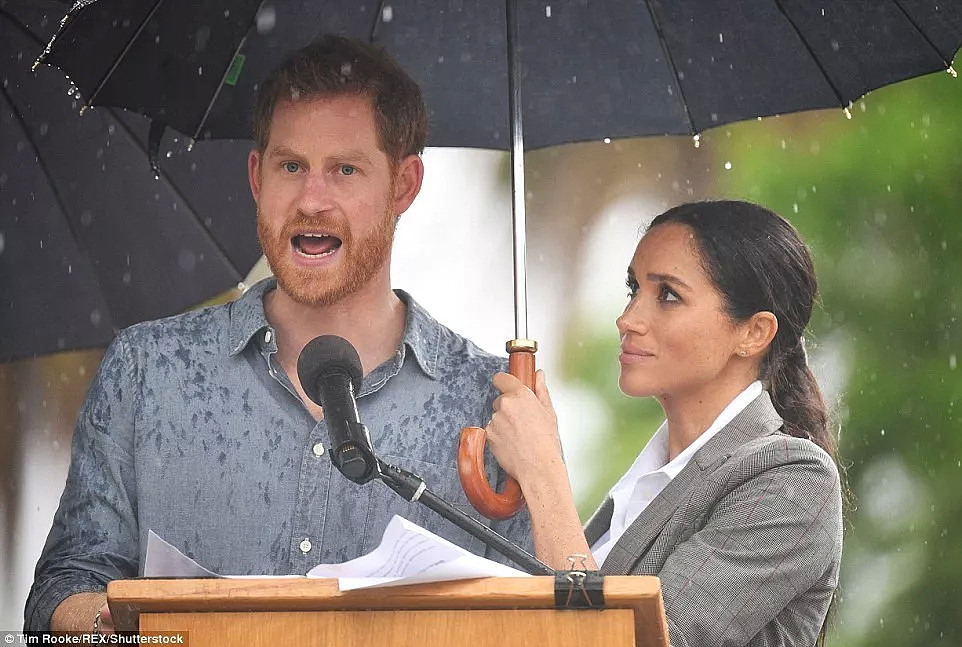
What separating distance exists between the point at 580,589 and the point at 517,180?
5.16 ft

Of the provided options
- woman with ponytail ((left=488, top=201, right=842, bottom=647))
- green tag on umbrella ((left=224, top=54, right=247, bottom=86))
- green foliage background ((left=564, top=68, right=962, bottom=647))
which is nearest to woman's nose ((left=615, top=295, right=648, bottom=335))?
woman with ponytail ((left=488, top=201, right=842, bottom=647))

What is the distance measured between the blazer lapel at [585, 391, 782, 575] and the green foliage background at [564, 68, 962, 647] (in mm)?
4769

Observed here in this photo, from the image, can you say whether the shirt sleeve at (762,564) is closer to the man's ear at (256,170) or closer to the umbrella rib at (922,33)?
the umbrella rib at (922,33)

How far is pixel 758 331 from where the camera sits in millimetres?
3654

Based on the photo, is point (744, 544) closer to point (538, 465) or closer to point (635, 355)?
point (538, 465)

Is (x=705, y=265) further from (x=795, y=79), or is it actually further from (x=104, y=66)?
(x=104, y=66)

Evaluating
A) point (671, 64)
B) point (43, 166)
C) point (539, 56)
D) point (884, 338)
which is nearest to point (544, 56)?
point (539, 56)

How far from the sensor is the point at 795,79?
366 cm

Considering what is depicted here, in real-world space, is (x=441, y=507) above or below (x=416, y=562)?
above

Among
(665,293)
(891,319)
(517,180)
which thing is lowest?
(665,293)

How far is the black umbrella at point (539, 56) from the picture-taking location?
134 inches

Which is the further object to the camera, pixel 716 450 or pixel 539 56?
pixel 539 56

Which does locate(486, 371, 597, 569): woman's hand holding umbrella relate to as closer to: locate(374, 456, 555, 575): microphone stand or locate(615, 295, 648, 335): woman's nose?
locate(615, 295, 648, 335): woman's nose

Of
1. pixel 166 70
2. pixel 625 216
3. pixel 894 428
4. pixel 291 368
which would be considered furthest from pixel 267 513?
pixel 625 216
